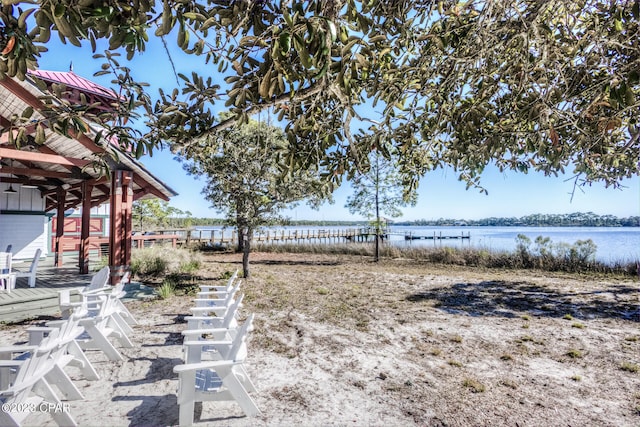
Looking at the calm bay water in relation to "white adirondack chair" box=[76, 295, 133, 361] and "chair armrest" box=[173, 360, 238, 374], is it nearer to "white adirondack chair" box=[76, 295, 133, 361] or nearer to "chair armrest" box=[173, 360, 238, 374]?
"white adirondack chair" box=[76, 295, 133, 361]

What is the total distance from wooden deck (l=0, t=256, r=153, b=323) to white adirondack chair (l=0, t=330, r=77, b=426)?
439cm

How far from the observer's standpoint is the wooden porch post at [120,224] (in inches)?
302

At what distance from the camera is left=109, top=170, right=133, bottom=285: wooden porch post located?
25.1 feet

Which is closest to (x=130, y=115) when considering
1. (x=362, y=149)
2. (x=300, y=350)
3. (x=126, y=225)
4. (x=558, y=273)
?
(x=362, y=149)

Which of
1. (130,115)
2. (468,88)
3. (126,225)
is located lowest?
(126,225)

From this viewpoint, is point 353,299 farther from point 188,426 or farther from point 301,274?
point 188,426

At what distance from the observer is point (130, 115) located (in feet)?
6.29

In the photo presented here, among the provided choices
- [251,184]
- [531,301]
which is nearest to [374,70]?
[251,184]

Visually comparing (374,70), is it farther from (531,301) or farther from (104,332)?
(531,301)

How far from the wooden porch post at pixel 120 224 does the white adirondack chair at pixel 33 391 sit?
5167mm

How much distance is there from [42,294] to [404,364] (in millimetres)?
7428

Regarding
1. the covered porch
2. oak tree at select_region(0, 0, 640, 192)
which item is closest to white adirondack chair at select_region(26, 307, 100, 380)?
the covered porch

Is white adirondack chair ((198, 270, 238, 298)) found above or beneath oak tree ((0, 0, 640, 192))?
beneath

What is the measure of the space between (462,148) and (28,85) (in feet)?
22.5
